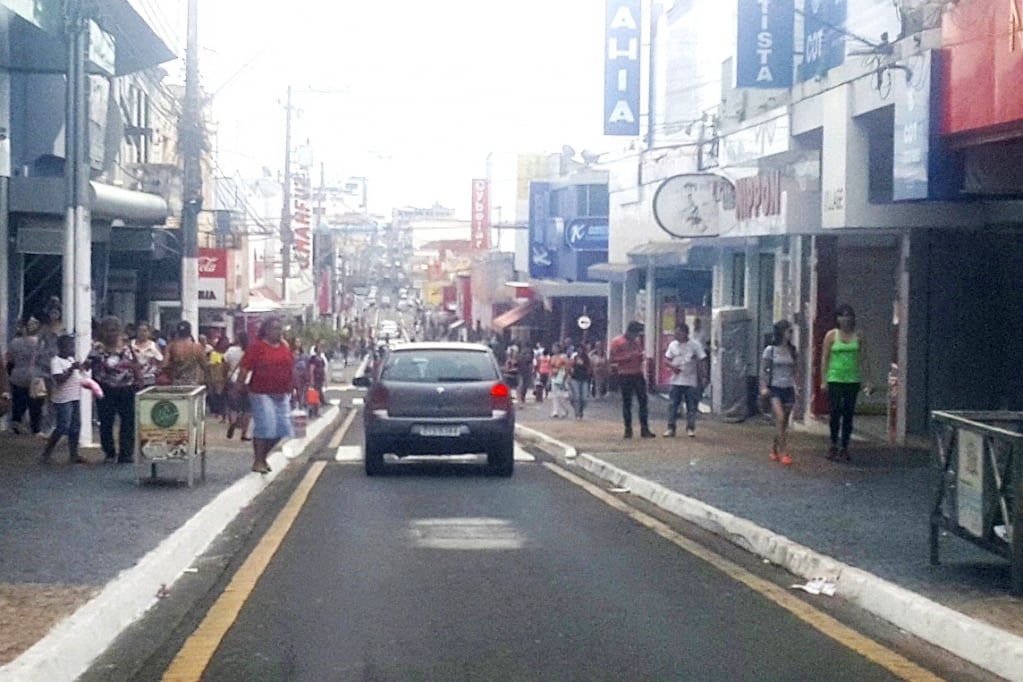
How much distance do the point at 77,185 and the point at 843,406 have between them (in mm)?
9699

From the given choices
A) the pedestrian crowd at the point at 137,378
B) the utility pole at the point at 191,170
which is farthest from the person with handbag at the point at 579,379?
the pedestrian crowd at the point at 137,378

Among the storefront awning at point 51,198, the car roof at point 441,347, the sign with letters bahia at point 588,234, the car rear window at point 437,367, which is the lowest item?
the car rear window at point 437,367

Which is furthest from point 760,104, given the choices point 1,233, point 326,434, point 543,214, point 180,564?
point 543,214

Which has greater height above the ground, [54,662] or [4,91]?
[4,91]

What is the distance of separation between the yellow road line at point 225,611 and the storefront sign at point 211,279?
81.9 feet

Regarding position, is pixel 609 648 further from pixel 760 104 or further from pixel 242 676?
pixel 760 104

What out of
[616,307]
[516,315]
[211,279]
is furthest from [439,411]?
[516,315]

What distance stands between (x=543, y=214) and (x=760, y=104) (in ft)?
95.7

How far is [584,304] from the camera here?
60.8 meters

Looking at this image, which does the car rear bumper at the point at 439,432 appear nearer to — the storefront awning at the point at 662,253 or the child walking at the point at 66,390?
the child walking at the point at 66,390

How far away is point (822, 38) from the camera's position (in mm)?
23188

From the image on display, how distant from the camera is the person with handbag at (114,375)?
17328mm

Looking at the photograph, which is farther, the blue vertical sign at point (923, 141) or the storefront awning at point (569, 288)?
the storefront awning at point (569, 288)

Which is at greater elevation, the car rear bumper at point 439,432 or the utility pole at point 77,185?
the utility pole at point 77,185
